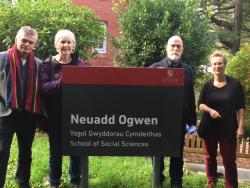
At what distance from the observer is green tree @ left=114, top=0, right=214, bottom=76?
9.76 meters

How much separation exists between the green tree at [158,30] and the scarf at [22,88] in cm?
493

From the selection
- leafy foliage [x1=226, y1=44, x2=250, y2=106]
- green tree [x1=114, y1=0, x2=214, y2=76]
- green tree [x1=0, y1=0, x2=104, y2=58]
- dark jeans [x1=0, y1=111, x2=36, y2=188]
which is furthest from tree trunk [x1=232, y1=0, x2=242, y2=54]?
dark jeans [x1=0, y1=111, x2=36, y2=188]

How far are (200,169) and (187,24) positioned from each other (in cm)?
349

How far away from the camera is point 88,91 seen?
449 cm

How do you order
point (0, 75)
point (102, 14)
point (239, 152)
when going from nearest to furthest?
point (0, 75)
point (239, 152)
point (102, 14)

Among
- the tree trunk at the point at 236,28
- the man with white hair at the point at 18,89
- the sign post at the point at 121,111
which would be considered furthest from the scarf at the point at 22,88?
the tree trunk at the point at 236,28

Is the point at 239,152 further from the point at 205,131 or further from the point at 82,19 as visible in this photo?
the point at 82,19

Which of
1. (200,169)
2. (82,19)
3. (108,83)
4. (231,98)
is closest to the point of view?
(108,83)

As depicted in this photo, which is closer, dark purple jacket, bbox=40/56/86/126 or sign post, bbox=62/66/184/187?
sign post, bbox=62/66/184/187

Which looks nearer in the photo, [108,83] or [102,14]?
[108,83]

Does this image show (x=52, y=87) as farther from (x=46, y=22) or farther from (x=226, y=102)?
(x=46, y=22)

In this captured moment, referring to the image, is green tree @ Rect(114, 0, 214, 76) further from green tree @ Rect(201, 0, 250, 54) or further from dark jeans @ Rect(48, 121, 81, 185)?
green tree @ Rect(201, 0, 250, 54)

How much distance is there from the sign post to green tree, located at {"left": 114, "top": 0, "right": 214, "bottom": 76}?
5.20m

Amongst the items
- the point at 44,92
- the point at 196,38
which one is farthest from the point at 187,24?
the point at 44,92
